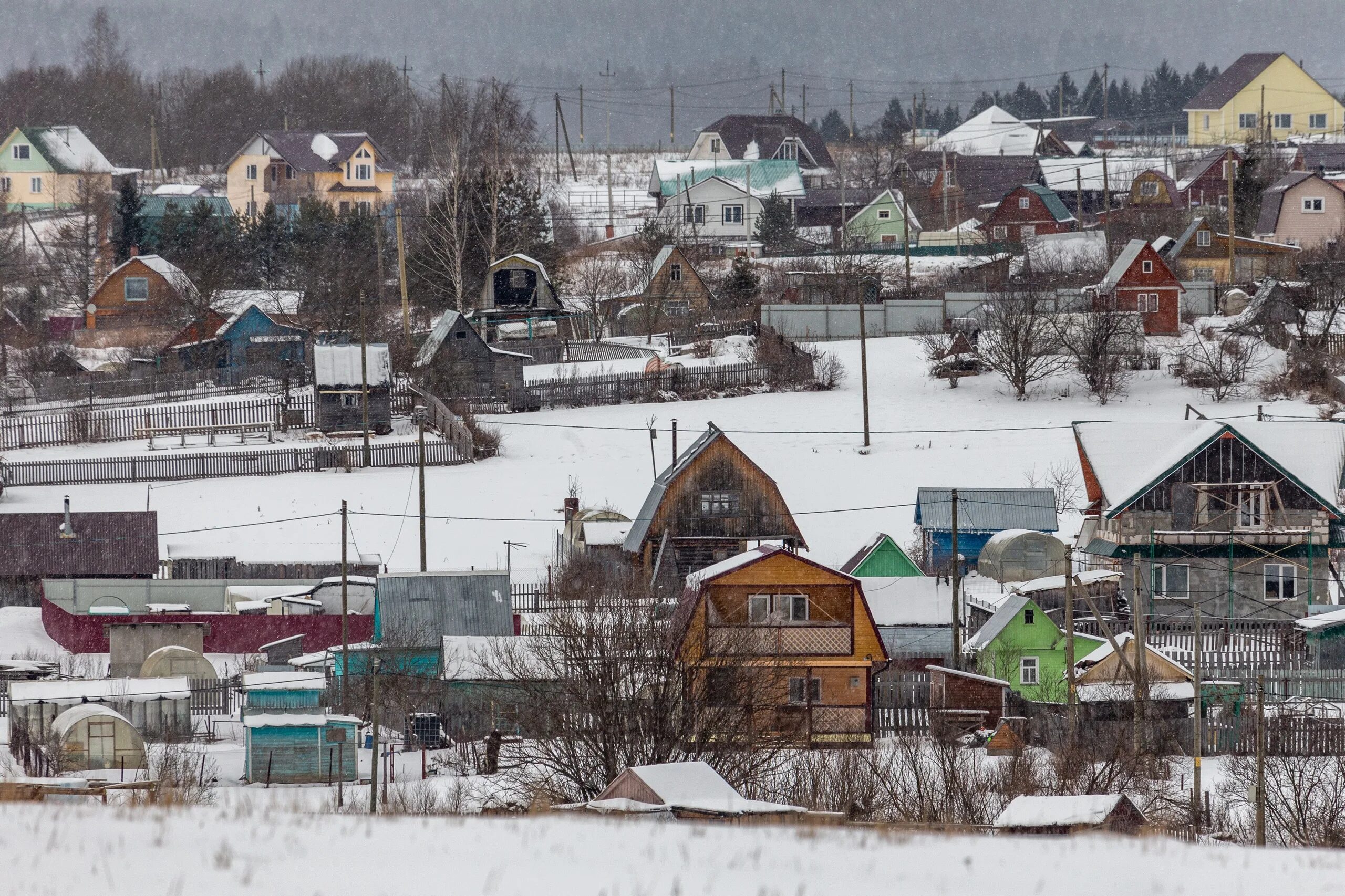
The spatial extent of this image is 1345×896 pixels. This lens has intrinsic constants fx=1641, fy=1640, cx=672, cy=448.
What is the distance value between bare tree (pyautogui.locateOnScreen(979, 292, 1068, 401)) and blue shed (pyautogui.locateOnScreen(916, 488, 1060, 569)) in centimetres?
1147

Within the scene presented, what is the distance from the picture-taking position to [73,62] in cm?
11450

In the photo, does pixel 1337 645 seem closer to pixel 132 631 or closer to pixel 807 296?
pixel 132 631

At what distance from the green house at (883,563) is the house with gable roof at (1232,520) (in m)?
3.89

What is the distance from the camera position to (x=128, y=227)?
6341 cm

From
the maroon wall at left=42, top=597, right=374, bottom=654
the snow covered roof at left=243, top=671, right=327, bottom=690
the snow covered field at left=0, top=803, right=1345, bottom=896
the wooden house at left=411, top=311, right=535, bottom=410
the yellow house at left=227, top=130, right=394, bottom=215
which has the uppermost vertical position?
the yellow house at left=227, top=130, right=394, bottom=215

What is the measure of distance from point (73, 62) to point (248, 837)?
117000 mm

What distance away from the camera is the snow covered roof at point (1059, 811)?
13.5m

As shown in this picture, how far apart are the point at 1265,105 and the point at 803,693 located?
277ft

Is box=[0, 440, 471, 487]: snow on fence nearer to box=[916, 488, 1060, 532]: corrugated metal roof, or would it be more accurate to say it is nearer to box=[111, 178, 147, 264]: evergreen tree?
box=[916, 488, 1060, 532]: corrugated metal roof

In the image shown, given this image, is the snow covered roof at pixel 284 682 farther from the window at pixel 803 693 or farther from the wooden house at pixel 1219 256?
the wooden house at pixel 1219 256

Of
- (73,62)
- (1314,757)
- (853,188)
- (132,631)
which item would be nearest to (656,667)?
(1314,757)

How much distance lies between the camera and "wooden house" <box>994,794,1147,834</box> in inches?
526

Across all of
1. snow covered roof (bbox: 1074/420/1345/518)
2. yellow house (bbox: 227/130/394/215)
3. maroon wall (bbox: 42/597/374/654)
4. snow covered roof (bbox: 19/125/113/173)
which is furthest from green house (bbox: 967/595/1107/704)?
snow covered roof (bbox: 19/125/113/173)

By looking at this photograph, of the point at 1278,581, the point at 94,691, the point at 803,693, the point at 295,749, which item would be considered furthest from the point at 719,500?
the point at 94,691
